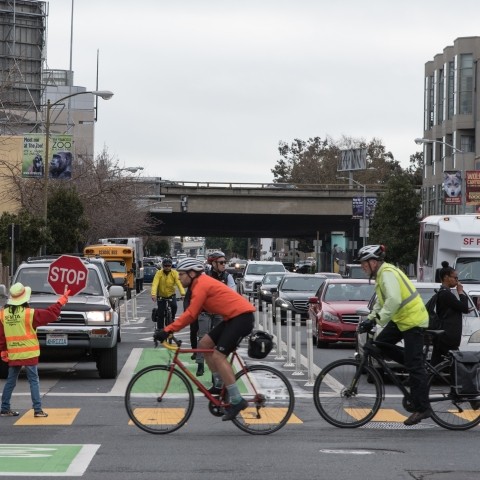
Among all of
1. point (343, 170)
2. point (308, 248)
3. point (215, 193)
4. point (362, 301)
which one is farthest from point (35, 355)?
point (308, 248)

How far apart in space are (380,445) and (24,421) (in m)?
4.03

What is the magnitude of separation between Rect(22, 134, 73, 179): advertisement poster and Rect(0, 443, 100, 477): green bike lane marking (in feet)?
111

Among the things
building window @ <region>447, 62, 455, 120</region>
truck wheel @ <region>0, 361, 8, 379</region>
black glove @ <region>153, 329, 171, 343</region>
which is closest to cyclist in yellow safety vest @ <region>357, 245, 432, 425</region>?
black glove @ <region>153, 329, 171, 343</region>

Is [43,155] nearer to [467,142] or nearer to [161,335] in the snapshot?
[161,335]

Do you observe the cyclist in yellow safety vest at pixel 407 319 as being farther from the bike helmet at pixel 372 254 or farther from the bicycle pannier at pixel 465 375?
the bicycle pannier at pixel 465 375

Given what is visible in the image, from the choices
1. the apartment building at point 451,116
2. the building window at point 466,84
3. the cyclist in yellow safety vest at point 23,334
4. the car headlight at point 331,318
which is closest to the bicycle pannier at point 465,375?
the cyclist in yellow safety vest at point 23,334

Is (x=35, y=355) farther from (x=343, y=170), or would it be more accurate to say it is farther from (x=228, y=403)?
(x=343, y=170)

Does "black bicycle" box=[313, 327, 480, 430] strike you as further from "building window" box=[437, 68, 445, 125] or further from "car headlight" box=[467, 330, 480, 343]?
"building window" box=[437, 68, 445, 125]

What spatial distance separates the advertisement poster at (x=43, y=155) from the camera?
44.6 metres

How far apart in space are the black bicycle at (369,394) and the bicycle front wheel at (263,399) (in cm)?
54

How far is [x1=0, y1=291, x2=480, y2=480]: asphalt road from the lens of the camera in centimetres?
990

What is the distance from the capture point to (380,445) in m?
11.7

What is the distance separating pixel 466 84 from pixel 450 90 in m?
2.57

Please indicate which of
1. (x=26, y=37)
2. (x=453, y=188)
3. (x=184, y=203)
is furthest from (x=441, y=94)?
(x=453, y=188)
